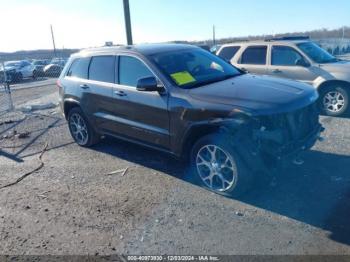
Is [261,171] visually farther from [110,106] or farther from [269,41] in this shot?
[269,41]

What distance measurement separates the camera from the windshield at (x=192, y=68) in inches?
185

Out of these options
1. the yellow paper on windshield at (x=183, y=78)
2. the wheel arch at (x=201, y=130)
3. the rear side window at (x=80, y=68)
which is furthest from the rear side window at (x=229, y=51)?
the wheel arch at (x=201, y=130)

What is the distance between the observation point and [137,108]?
5023 mm

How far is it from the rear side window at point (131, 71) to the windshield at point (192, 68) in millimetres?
223

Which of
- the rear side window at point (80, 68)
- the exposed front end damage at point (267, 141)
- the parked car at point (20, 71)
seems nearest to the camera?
the exposed front end damage at point (267, 141)

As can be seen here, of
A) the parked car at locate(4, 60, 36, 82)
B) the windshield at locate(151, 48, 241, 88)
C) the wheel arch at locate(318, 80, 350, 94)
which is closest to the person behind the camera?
the windshield at locate(151, 48, 241, 88)

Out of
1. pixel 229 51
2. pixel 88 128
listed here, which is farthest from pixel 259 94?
pixel 229 51

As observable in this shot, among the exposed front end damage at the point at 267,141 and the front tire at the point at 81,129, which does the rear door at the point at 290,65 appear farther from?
the front tire at the point at 81,129

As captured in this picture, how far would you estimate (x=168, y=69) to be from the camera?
4.79m

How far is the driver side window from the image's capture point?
803 centimetres

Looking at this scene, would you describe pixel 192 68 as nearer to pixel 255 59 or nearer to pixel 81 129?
pixel 81 129

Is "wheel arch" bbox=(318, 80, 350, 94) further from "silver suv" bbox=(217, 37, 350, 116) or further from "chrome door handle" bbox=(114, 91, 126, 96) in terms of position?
"chrome door handle" bbox=(114, 91, 126, 96)

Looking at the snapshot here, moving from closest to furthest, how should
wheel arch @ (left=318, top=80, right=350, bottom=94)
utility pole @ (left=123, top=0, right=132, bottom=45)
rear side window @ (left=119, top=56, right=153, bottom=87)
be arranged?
rear side window @ (left=119, top=56, right=153, bottom=87)
wheel arch @ (left=318, top=80, right=350, bottom=94)
utility pole @ (left=123, top=0, right=132, bottom=45)

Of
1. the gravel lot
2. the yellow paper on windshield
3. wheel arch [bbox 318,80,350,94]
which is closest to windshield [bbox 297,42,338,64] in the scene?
wheel arch [bbox 318,80,350,94]
